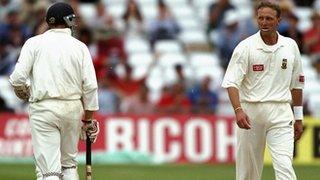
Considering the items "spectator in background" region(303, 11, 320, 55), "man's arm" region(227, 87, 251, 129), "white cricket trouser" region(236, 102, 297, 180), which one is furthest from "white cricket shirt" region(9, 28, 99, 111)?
"spectator in background" region(303, 11, 320, 55)

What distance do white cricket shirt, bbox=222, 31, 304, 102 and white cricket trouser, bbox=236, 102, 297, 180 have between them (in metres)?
0.10

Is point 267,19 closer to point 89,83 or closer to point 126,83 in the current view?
point 89,83

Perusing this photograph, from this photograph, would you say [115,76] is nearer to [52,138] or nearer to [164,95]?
[164,95]

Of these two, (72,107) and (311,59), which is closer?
(72,107)

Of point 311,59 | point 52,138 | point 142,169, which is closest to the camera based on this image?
point 52,138

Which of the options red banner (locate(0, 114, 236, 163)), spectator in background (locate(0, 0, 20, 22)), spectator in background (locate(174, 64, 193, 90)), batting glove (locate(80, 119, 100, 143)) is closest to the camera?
batting glove (locate(80, 119, 100, 143))

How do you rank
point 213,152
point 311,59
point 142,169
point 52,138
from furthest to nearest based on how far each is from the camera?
point 311,59
point 213,152
point 142,169
point 52,138

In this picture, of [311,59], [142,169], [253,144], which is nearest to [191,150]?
[142,169]

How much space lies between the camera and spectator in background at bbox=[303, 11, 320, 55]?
82.5 feet

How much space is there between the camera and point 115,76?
23.4 metres

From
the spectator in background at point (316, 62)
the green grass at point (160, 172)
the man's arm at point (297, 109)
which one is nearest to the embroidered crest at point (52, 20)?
the man's arm at point (297, 109)

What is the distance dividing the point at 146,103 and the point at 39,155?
10463 mm

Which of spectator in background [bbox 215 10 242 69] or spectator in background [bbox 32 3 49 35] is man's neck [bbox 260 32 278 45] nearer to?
spectator in background [bbox 32 3 49 35]

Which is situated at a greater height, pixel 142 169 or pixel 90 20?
pixel 90 20
